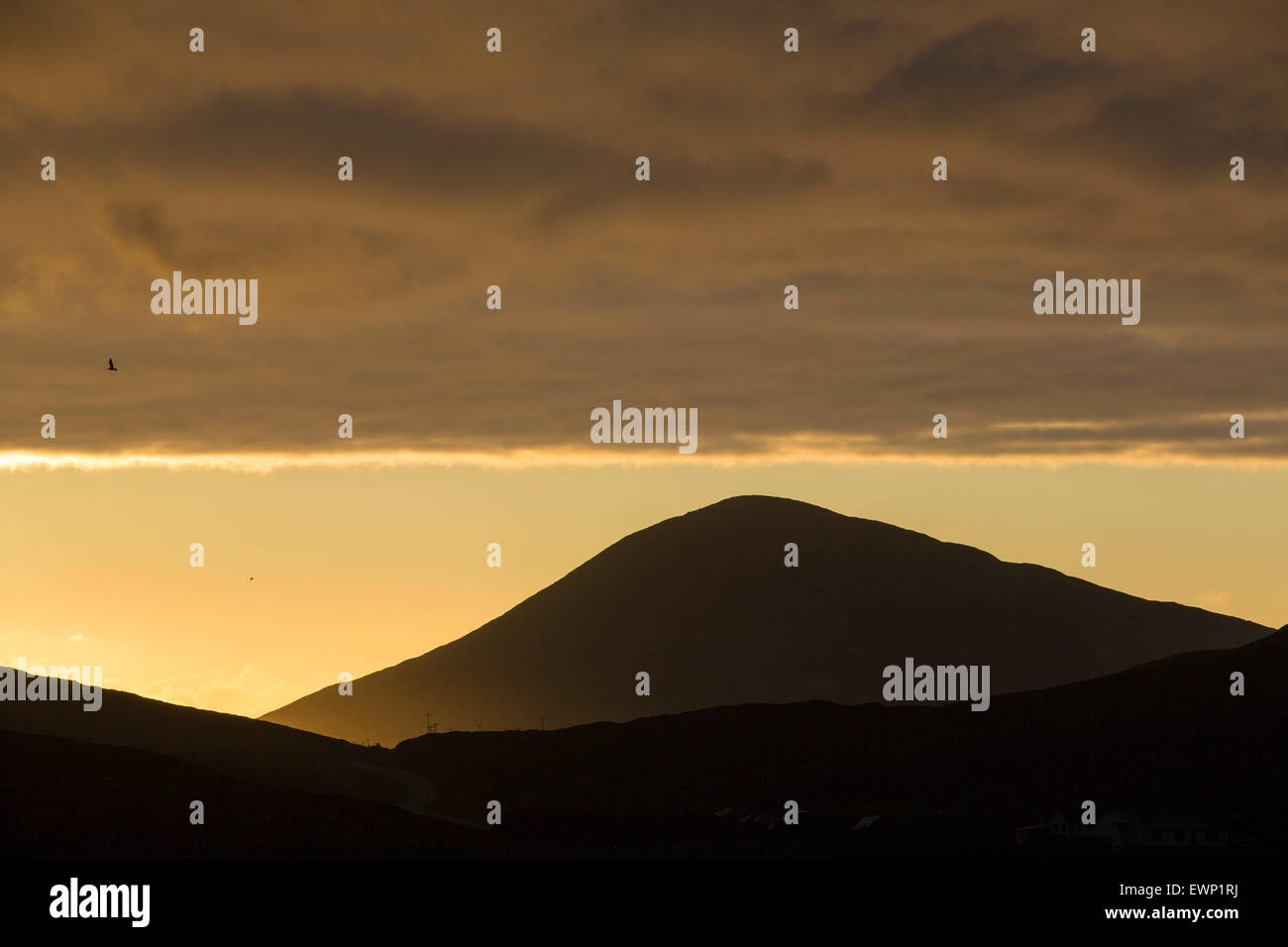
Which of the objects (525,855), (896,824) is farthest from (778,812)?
(525,855)
